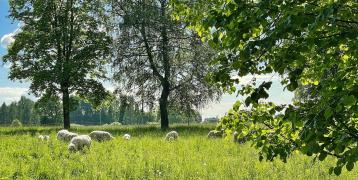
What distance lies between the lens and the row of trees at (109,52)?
33.9 meters

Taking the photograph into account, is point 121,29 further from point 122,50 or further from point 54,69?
point 54,69

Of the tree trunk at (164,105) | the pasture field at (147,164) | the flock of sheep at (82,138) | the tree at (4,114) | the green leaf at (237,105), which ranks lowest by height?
the pasture field at (147,164)

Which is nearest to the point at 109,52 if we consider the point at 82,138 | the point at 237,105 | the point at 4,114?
the point at 82,138

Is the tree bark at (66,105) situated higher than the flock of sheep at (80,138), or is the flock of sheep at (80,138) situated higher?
the tree bark at (66,105)

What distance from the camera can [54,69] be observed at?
1378 inches

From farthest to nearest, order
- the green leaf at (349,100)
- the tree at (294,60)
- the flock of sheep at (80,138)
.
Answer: the flock of sheep at (80,138) → the tree at (294,60) → the green leaf at (349,100)

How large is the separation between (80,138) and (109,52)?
20700mm

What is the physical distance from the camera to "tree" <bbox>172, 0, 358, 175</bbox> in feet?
12.3

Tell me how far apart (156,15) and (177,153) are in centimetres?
1972

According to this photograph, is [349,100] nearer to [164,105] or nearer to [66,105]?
[164,105]

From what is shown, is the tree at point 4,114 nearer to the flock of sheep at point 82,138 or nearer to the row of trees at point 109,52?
the row of trees at point 109,52

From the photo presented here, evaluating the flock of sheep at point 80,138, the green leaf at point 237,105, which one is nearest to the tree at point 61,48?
the flock of sheep at point 80,138

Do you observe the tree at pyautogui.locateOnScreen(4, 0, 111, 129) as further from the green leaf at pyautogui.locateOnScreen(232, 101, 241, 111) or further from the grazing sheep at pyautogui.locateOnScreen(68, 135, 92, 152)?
the green leaf at pyautogui.locateOnScreen(232, 101, 241, 111)

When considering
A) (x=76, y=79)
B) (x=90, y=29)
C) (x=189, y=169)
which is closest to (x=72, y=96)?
(x=76, y=79)
